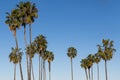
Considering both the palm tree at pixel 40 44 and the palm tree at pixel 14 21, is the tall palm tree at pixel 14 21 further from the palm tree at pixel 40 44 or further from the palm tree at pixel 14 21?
the palm tree at pixel 40 44

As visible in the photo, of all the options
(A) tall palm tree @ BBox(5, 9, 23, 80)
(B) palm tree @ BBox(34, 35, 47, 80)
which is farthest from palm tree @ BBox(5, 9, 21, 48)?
(B) palm tree @ BBox(34, 35, 47, 80)

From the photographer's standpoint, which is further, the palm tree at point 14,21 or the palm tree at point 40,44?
the palm tree at point 40,44

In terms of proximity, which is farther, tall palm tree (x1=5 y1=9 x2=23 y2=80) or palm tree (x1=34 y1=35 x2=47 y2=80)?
palm tree (x1=34 y1=35 x2=47 y2=80)

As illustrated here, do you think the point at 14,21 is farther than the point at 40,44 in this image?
No

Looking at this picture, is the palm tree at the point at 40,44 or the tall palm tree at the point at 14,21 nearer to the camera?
the tall palm tree at the point at 14,21

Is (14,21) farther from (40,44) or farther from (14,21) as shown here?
(40,44)

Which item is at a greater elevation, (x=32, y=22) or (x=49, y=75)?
(x=32, y=22)

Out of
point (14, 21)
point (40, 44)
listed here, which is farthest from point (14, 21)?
point (40, 44)

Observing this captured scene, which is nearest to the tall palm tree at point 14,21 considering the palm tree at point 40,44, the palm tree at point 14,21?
the palm tree at point 14,21

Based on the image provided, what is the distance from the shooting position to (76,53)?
119562 mm

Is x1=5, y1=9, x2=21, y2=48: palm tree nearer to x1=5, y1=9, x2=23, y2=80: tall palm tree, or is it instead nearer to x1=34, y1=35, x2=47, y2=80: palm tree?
x1=5, y1=9, x2=23, y2=80: tall palm tree

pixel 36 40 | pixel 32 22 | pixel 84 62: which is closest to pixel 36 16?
pixel 32 22

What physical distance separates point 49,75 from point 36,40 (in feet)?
97.2

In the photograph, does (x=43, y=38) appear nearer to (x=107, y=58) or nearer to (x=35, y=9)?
(x=107, y=58)
